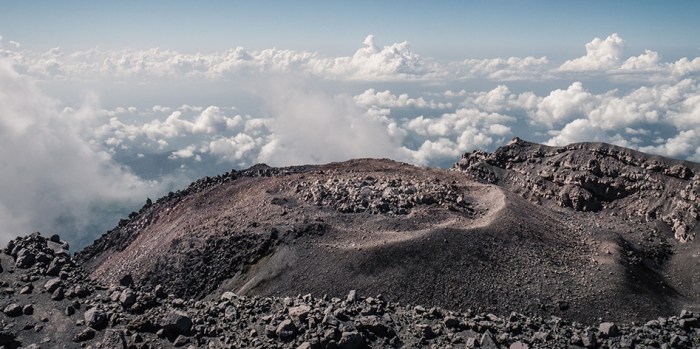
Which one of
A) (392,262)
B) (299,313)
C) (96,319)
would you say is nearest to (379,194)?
(392,262)

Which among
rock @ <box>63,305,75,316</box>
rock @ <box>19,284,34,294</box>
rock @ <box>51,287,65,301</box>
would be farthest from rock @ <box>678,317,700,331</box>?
rock @ <box>19,284,34,294</box>

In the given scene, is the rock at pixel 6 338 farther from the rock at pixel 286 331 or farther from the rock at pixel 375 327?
the rock at pixel 375 327

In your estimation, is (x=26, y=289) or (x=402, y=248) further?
(x=402, y=248)

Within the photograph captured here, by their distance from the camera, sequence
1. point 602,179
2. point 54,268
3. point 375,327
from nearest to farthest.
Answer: point 375,327 → point 54,268 → point 602,179

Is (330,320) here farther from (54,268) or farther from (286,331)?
(54,268)

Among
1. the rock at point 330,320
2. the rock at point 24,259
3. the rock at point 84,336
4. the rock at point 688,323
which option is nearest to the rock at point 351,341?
the rock at point 330,320

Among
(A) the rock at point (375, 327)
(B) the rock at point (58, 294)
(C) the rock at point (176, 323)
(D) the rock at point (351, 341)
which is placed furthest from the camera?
(B) the rock at point (58, 294)
